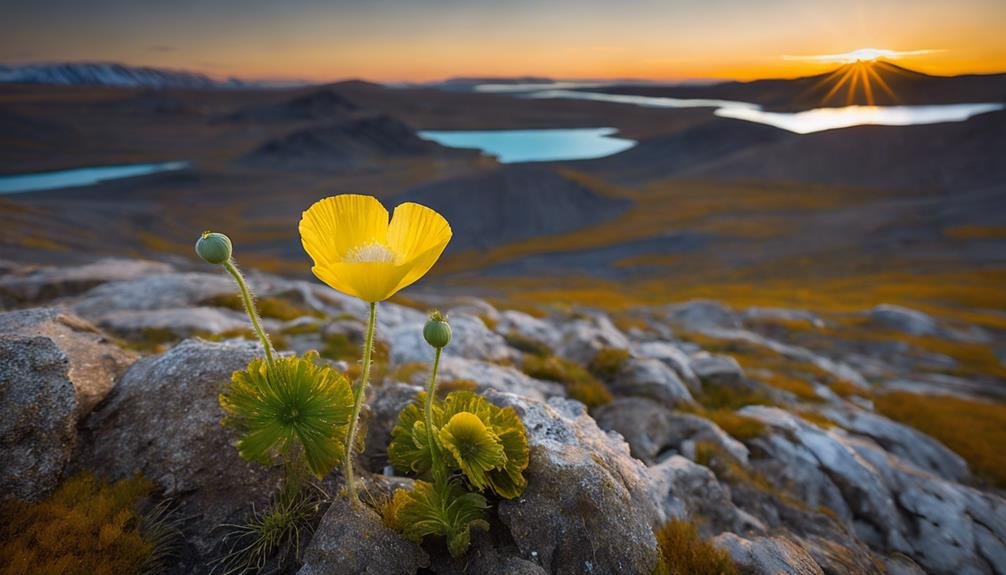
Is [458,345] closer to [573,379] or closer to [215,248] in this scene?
[573,379]

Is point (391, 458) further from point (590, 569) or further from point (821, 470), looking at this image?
point (821, 470)

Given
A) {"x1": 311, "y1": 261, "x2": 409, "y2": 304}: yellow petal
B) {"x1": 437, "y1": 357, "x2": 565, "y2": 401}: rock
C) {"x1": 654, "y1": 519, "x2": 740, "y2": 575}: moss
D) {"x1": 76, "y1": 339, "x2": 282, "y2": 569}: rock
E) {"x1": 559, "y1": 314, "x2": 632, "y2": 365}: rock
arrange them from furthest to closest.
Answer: {"x1": 559, "y1": 314, "x2": 632, "y2": 365}: rock < {"x1": 437, "y1": 357, "x2": 565, "y2": 401}: rock < {"x1": 654, "y1": 519, "x2": 740, "y2": 575}: moss < {"x1": 76, "y1": 339, "x2": 282, "y2": 569}: rock < {"x1": 311, "y1": 261, "x2": 409, "y2": 304}: yellow petal

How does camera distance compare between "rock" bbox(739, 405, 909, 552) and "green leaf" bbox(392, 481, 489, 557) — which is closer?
"green leaf" bbox(392, 481, 489, 557)

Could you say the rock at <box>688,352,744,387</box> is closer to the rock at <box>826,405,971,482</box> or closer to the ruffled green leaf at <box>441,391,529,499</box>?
the rock at <box>826,405,971,482</box>

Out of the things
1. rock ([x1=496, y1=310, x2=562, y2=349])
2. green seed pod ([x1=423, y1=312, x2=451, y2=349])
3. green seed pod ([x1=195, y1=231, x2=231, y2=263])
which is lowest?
rock ([x1=496, y1=310, x2=562, y2=349])

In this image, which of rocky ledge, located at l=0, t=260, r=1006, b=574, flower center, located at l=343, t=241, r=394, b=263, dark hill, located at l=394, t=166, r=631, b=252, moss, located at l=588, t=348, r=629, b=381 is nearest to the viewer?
flower center, located at l=343, t=241, r=394, b=263

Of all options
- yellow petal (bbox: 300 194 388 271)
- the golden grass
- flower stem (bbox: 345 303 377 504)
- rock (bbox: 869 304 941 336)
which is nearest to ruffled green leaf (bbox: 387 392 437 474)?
flower stem (bbox: 345 303 377 504)

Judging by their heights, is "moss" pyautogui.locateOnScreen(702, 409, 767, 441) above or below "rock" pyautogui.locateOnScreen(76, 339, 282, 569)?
below
